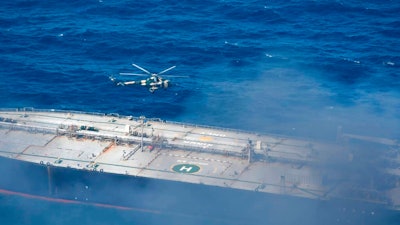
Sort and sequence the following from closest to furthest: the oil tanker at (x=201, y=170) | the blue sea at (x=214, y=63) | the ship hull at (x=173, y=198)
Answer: the ship hull at (x=173, y=198)
the oil tanker at (x=201, y=170)
the blue sea at (x=214, y=63)

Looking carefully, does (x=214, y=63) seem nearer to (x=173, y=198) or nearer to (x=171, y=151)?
(x=171, y=151)

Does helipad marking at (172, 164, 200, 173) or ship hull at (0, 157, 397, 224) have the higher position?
helipad marking at (172, 164, 200, 173)

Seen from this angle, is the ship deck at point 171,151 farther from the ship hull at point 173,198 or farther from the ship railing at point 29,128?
the ship hull at point 173,198

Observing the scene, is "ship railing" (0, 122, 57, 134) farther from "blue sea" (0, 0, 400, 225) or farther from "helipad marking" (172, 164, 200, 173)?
"helipad marking" (172, 164, 200, 173)

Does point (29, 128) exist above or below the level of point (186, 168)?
above

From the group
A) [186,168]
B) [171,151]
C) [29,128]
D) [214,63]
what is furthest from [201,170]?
[214,63]

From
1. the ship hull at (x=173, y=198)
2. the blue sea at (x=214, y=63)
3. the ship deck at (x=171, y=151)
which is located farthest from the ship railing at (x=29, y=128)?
the blue sea at (x=214, y=63)

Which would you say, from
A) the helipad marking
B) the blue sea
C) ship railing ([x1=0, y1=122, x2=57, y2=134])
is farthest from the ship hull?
ship railing ([x1=0, y1=122, x2=57, y2=134])
